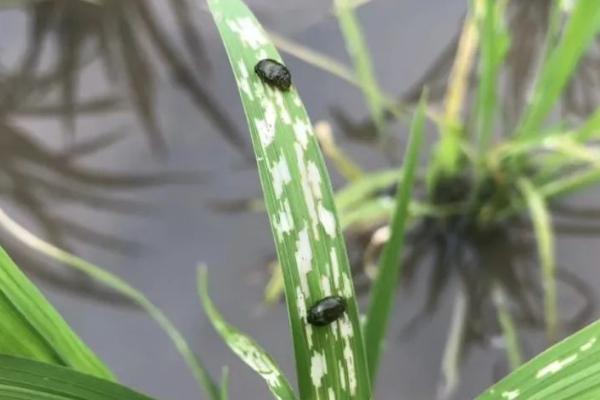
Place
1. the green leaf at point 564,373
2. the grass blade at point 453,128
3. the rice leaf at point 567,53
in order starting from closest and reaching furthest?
the green leaf at point 564,373 → the rice leaf at point 567,53 → the grass blade at point 453,128

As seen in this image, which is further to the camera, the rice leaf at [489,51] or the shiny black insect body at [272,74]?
the rice leaf at [489,51]

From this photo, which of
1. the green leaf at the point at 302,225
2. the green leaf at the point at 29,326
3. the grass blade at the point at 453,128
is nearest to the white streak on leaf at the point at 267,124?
the green leaf at the point at 302,225

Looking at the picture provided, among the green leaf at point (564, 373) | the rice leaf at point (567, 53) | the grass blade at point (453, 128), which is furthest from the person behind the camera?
the grass blade at point (453, 128)

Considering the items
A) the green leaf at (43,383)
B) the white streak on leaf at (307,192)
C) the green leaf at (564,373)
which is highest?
the white streak on leaf at (307,192)

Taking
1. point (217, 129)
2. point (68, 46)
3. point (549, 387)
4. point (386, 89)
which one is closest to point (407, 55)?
point (386, 89)

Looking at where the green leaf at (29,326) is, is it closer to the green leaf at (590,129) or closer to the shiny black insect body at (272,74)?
the shiny black insect body at (272,74)

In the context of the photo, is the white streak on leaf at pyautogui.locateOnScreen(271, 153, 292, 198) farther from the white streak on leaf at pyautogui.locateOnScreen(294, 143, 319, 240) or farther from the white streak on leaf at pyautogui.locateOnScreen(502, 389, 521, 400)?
the white streak on leaf at pyautogui.locateOnScreen(502, 389, 521, 400)

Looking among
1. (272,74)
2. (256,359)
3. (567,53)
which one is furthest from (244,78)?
(567,53)

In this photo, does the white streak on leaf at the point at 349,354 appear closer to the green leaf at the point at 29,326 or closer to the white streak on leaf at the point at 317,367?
the white streak on leaf at the point at 317,367

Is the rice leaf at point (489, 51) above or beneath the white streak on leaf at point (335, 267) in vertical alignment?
above
